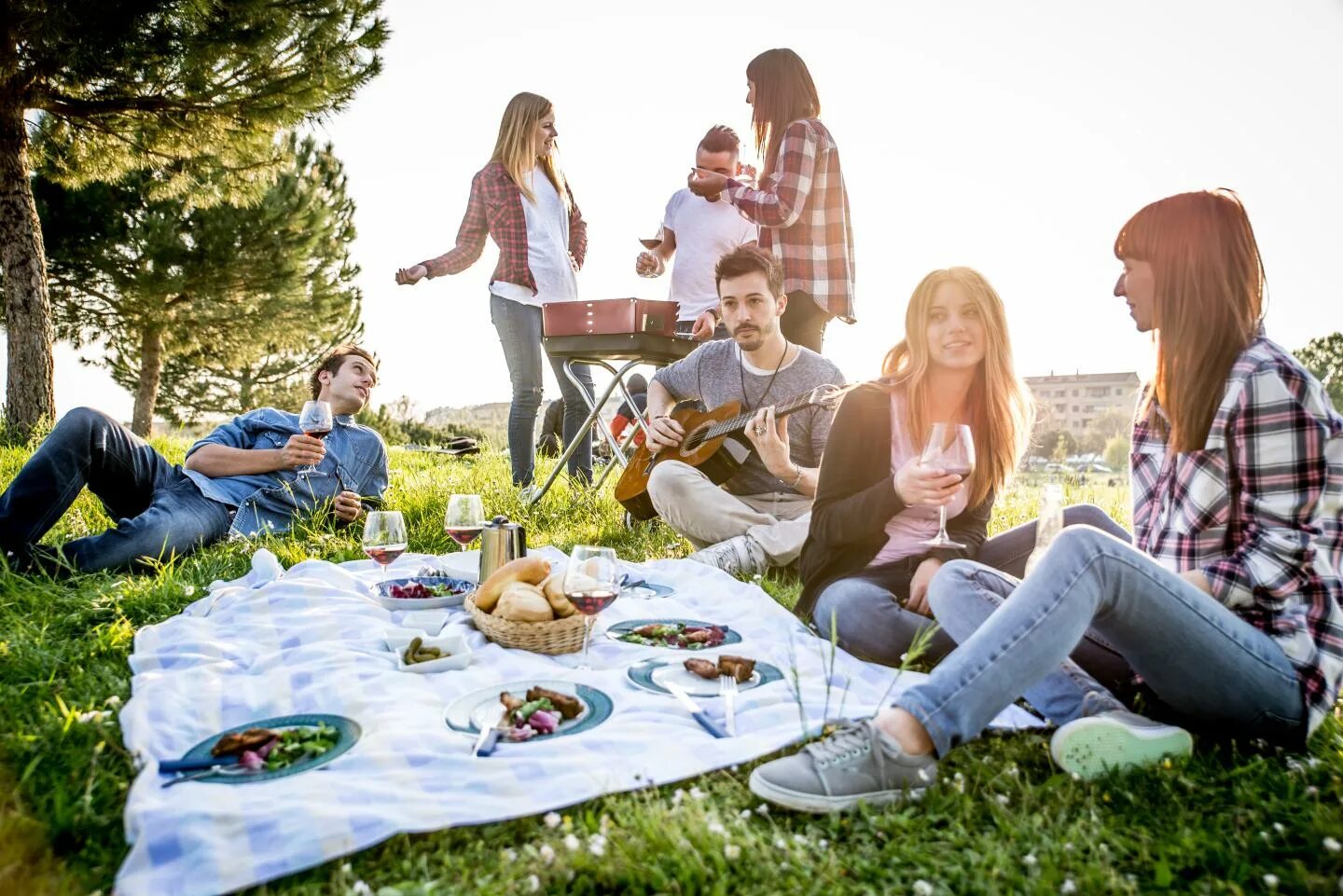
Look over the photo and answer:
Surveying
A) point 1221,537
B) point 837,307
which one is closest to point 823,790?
point 1221,537

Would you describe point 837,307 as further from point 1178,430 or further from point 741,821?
point 741,821

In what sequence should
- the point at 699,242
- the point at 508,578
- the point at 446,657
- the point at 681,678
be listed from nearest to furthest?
the point at 681,678 → the point at 446,657 → the point at 508,578 → the point at 699,242

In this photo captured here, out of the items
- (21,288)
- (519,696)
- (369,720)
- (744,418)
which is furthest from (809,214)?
(21,288)

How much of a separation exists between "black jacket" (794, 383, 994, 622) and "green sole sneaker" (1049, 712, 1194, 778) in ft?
3.02

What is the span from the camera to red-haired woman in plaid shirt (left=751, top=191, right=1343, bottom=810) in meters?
1.70

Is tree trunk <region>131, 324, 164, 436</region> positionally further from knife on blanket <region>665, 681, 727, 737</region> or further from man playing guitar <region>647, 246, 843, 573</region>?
knife on blanket <region>665, 681, 727, 737</region>

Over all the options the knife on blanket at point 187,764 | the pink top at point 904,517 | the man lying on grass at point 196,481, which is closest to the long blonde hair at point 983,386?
the pink top at point 904,517

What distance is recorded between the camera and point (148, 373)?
16.0 meters

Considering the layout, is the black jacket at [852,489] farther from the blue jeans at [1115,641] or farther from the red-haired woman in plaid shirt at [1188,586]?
the blue jeans at [1115,641]

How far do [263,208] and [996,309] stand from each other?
16585 millimetres

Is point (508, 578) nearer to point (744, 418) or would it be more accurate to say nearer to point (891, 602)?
point (891, 602)

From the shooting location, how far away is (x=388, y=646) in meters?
2.67

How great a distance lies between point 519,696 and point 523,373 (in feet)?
11.2

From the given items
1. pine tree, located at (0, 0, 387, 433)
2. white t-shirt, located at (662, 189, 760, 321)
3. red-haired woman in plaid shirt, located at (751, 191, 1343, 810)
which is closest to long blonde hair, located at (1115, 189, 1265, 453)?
red-haired woman in plaid shirt, located at (751, 191, 1343, 810)
